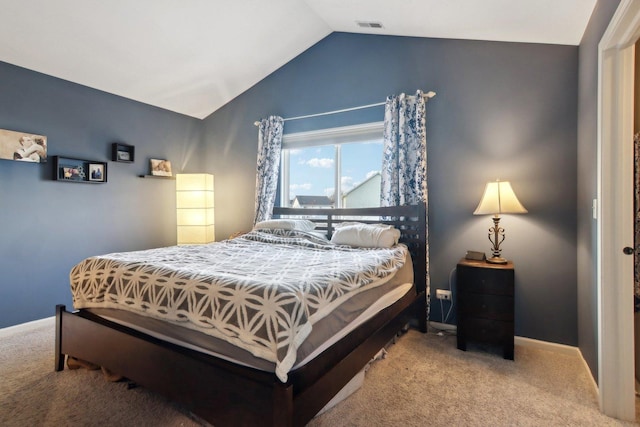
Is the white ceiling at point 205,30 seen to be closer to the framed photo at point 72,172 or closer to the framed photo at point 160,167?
the framed photo at point 160,167

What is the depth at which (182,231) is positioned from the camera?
4.29 metres

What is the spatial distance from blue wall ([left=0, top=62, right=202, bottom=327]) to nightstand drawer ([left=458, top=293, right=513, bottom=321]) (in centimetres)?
369

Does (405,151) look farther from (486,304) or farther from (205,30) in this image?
(205,30)

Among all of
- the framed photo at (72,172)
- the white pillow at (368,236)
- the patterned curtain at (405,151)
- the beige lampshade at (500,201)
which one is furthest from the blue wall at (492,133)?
the framed photo at (72,172)

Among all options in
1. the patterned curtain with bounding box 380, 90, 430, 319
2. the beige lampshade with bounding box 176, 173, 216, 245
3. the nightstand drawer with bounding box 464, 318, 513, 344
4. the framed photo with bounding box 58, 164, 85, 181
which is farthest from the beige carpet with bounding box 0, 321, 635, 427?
the beige lampshade with bounding box 176, 173, 216, 245

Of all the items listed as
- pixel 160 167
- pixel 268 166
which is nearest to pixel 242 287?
pixel 268 166

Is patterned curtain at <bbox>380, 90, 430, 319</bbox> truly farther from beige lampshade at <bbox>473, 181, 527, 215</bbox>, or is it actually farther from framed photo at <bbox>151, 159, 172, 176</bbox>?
framed photo at <bbox>151, 159, 172, 176</bbox>

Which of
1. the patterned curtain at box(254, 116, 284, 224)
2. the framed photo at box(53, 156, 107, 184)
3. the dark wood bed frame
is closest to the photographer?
the dark wood bed frame

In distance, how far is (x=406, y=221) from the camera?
123 inches

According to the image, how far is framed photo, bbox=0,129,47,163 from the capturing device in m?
2.87

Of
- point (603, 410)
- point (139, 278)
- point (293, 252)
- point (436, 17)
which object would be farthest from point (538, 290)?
point (139, 278)

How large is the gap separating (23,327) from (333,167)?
11.4 ft

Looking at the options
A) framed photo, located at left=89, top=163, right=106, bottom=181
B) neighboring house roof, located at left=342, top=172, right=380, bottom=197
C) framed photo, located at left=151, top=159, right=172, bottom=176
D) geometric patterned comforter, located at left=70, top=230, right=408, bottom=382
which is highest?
framed photo, located at left=151, top=159, right=172, bottom=176

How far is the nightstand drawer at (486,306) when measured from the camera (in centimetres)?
243
